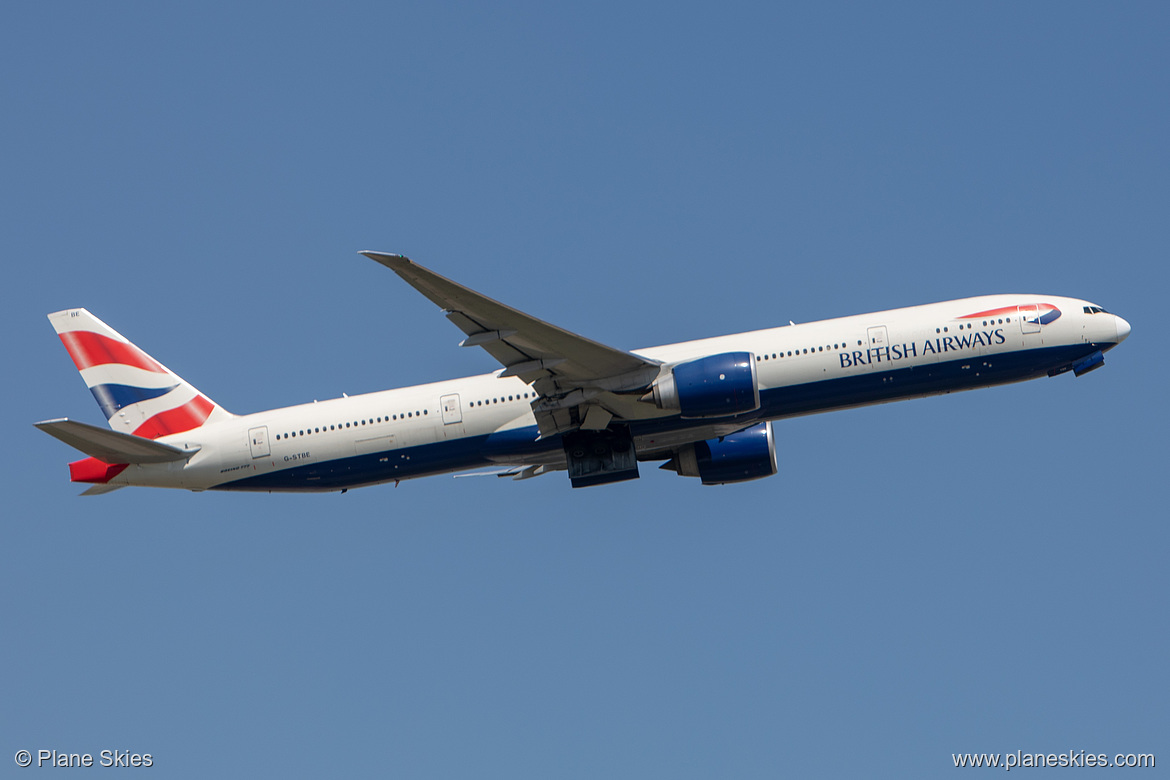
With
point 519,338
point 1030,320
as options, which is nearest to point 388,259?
point 519,338

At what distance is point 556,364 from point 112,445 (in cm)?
1440

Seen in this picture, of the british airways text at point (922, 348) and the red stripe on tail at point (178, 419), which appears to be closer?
the british airways text at point (922, 348)

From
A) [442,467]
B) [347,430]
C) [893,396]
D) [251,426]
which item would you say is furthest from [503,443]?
[893,396]

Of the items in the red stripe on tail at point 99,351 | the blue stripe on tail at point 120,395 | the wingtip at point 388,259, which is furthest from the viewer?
the red stripe on tail at point 99,351

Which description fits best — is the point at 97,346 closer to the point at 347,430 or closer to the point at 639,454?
the point at 347,430

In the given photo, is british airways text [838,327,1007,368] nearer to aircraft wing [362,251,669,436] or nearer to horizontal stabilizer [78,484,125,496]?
aircraft wing [362,251,669,436]

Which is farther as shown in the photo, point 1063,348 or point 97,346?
point 97,346

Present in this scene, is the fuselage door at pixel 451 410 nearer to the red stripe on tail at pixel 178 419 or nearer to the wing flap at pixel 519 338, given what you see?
the wing flap at pixel 519 338

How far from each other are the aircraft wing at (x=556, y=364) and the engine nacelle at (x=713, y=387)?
0.77 m

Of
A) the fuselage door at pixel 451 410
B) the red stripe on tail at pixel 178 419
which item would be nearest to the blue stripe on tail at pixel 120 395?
the red stripe on tail at pixel 178 419

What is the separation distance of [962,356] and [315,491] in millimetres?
21182

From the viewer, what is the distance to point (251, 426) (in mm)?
39375

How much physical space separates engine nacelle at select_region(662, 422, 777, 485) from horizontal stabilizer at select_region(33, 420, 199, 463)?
1689 centimetres

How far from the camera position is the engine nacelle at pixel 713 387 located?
3528 centimetres
